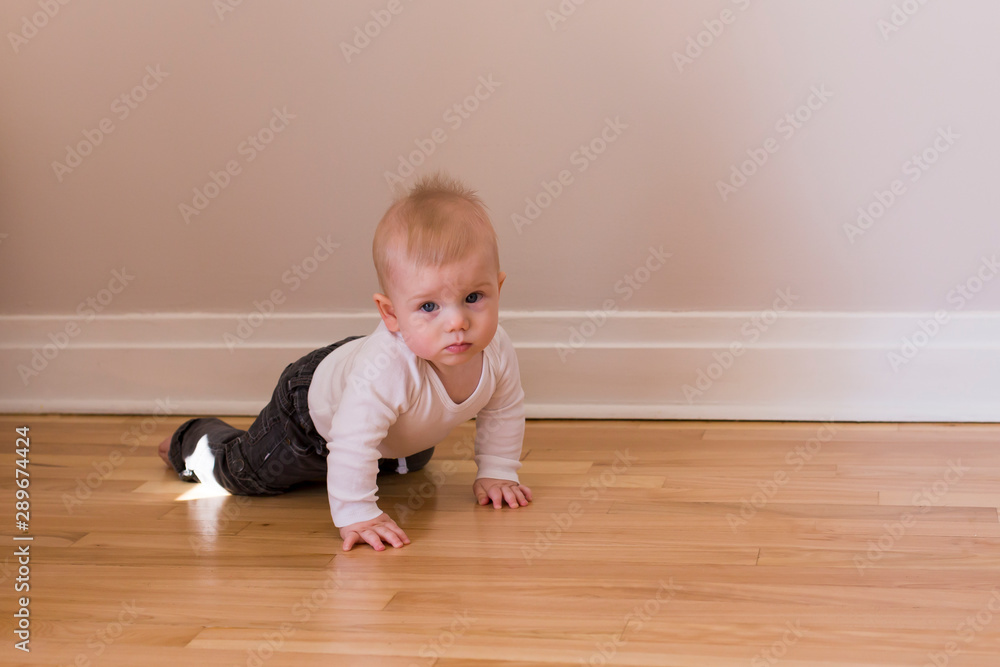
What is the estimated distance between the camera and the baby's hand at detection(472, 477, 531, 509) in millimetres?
1314

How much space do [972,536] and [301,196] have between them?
1.23 meters

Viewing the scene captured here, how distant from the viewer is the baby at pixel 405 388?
1147 millimetres

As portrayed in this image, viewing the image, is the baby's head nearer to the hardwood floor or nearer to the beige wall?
the hardwood floor

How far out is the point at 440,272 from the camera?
3.71 ft

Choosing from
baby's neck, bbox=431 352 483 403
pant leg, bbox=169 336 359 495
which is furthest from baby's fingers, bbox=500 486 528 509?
pant leg, bbox=169 336 359 495

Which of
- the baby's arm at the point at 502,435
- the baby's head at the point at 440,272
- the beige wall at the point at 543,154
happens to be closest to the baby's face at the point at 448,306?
the baby's head at the point at 440,272

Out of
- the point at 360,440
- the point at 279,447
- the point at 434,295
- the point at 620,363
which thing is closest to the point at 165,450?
the point at 279,447

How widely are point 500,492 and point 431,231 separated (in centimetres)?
39

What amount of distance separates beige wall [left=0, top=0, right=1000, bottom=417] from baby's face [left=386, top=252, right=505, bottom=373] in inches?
22.1

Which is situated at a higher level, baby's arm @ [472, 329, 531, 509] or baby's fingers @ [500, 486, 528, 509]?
baby's arm @ [472, 329, 531, 509]

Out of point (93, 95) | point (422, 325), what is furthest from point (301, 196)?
point (422, 325)

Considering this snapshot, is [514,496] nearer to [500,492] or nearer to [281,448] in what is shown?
[500,492]

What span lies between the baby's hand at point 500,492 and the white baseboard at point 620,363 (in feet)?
1.45

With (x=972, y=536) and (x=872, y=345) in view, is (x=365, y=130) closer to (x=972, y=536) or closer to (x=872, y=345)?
(x=872, y=345)
